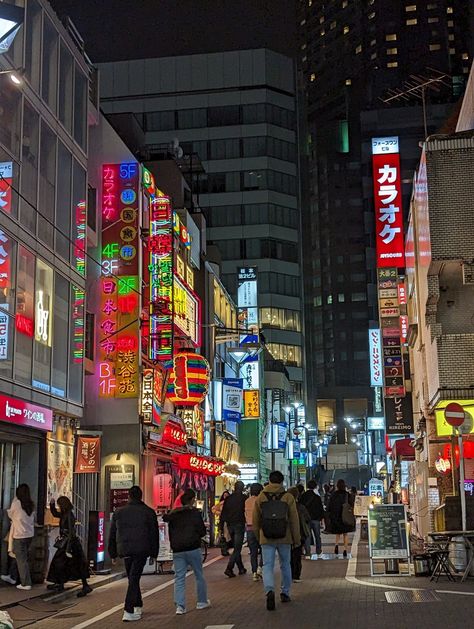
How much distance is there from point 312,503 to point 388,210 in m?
15.1

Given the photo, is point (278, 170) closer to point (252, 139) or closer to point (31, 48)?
point (252, 139)

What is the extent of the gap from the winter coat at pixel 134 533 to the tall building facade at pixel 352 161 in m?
104

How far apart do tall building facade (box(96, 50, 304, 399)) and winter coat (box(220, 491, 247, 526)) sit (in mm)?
61993

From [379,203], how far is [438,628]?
80.6 ft

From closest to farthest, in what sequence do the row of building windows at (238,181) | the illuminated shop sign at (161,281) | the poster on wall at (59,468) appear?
the poster on wall at (59,468) < the illuminated shop sign at (161,281) < the row of building windows at (238,181)

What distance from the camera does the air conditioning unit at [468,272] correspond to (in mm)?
19120

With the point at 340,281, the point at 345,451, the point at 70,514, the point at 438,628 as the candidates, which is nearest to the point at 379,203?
the point at 70,514

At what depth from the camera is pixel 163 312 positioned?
25984mm

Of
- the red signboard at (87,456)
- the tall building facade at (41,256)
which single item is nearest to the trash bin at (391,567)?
the tall building facade at (41,256)

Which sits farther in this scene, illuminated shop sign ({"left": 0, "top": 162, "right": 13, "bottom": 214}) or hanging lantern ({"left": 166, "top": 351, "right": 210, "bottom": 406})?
hanging lantern ({"left": 166, "top": 351, "right": 210, "bottom": 406})

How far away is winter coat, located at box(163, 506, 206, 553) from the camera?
38.5ft

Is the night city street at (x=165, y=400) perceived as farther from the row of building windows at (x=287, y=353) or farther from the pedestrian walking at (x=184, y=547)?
the row of building windows at (x=287, y=353)

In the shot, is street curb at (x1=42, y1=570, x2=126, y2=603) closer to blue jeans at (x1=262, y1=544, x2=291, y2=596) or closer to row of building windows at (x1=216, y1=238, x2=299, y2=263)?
blue jeans at (x1=262, y1=544, x2=291, y2=596)

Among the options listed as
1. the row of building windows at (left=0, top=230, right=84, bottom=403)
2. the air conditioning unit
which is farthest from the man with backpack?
the air conditioning unit
